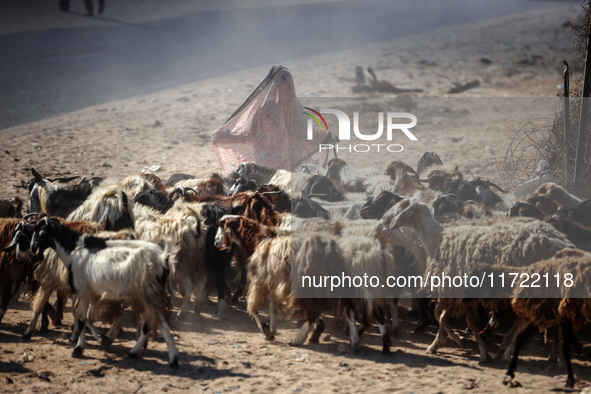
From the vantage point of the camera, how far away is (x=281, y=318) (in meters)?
7.11

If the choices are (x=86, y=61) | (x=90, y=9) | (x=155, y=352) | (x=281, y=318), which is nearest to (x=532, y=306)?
(x=281, y=318)

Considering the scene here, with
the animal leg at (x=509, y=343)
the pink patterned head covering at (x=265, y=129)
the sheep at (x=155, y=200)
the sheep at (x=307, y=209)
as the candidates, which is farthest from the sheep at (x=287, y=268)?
the pink patterned head covering at (x=265, y=129)

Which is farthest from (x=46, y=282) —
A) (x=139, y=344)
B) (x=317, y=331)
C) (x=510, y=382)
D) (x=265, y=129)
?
(x=265, y=129)

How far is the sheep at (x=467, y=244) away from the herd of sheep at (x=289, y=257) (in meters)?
0.01

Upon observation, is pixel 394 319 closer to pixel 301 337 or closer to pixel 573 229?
pixel 301 337

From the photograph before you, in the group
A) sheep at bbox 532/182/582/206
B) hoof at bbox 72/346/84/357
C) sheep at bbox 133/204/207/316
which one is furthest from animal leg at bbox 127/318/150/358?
sheep at bbox 532/182/582/206

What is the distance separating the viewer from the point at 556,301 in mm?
5246

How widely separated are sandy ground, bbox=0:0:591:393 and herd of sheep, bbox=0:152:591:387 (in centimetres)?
21

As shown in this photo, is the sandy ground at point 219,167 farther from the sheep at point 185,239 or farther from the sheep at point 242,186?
the sheep at point 242,186

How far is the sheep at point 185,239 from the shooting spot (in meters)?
6.81

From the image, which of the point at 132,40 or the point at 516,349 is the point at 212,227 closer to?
the point at 516,349

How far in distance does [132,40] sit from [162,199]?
11819mm

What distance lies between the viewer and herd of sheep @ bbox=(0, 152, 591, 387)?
5.66 metres

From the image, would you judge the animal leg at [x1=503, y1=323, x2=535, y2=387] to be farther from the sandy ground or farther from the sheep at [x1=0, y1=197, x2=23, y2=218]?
the sheep at [x1=0, y1=197, x2=23, y2=218]
